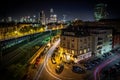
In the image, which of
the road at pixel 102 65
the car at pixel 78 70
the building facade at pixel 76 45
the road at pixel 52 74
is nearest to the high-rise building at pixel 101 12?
the road at pixel 102 65

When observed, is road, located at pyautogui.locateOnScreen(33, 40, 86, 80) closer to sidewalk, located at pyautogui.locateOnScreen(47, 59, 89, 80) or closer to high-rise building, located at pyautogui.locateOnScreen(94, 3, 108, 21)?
sidewalk, located at pyautogui.locateOnScreen(47, 59, 89, 80)

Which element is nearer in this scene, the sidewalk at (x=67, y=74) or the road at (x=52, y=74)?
the road at (x=52, y=74)

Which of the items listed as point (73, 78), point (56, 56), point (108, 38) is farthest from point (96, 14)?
point (73, 78)

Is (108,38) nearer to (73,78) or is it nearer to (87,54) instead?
(87,54)

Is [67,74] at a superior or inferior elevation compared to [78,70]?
inferior

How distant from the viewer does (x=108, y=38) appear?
1909 inches

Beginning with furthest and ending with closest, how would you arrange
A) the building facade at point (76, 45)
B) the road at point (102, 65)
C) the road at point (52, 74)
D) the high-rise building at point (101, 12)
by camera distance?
1. the high-rise building at point (101, 12)
2. the building facade at point (76, 45)
3. the road at point (102, 65)
4. the road at point (52, 74)

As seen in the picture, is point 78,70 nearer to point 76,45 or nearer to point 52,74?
point 52,74

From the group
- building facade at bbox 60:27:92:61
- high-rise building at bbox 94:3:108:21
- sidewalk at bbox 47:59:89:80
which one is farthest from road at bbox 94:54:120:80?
high-rise building at bbox 94:3:108:21

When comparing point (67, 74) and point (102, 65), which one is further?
point (102, 65)

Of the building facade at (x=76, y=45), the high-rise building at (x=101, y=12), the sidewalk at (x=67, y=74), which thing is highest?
the high-rise building at (x=101, y=12)

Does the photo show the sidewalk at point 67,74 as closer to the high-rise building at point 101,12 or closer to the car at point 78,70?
the car at point 78,70

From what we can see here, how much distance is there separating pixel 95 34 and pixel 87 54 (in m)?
6.69

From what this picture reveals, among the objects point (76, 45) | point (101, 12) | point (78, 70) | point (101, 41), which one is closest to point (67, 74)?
point (78, 70)
